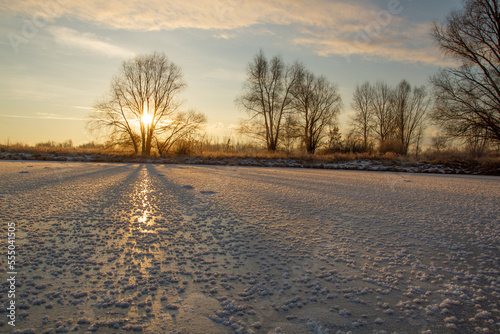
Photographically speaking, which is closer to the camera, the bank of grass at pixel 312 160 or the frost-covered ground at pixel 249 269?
the frost-covered ground at pixel 249 269

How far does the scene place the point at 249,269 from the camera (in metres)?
2.26

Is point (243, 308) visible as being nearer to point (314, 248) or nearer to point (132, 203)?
point (314, 248)

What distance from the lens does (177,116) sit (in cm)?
2558

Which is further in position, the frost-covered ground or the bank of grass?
the bank of grass

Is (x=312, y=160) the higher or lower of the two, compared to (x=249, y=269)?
higher

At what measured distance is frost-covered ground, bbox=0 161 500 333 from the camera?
1638mm

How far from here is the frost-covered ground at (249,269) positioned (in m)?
1.64

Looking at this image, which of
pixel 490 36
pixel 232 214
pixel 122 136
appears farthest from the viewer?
pixel 122 136

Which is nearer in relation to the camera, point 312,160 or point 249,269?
point 249,269

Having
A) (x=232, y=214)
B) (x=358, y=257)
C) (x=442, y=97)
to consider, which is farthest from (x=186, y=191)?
(x=442, y=97)

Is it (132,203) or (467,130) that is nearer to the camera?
(132,203)

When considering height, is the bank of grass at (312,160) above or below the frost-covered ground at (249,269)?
above

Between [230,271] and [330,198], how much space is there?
3696 mm

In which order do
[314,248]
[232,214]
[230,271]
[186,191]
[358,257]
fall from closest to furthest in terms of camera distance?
[230,271]
[358,257]
[314,248]
[232,214]
[186,191]
